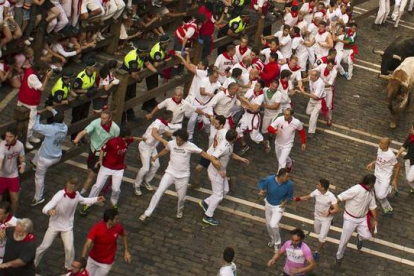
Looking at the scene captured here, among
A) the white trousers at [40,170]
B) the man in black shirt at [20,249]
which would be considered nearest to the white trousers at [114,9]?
the white trousers at [40,170]

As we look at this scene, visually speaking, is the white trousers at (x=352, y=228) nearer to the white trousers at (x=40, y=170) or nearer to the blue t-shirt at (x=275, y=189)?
the blue t-shirt at (x=275, y=189)

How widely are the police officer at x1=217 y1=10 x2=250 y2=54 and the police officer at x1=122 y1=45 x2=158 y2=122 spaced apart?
3.88 meters

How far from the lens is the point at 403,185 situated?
19.3 m

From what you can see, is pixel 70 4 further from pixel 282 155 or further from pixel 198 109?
pixel 282 155

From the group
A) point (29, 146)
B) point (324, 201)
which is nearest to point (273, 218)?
point (324, 201)

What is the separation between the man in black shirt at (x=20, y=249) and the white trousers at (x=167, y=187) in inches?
147

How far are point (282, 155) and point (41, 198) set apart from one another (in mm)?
5209

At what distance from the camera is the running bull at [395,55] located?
79.6 ft

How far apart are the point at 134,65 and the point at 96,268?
5556 mm

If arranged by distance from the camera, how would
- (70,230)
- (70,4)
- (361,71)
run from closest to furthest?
(70,230), (70,4), (361,71)

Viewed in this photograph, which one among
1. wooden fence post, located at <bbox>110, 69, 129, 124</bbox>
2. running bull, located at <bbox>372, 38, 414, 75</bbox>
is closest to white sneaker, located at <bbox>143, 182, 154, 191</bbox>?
wooden fence post, located at <bbox>110, 69, 129, 124</bbox>

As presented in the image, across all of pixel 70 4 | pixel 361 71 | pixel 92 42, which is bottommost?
pixel 361 71

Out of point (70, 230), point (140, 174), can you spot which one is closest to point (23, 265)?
point (70, 230)

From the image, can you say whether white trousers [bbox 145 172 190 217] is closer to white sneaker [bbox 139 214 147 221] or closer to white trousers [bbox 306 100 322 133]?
white sneaker [bbox 139 214 147 221]
